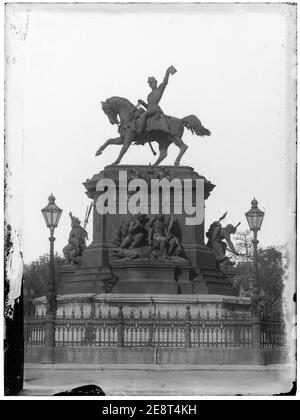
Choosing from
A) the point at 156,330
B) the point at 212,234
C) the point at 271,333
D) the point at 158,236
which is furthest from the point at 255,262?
the point at 212,234

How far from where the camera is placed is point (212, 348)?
31.2 meters

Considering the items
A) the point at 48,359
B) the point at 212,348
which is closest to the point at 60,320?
the point at 48,359

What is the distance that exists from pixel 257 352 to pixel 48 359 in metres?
5.57

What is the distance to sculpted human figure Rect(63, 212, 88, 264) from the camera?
37.7 metres

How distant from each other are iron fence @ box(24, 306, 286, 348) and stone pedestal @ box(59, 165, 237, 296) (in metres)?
2.66

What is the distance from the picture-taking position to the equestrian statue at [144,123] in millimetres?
36938

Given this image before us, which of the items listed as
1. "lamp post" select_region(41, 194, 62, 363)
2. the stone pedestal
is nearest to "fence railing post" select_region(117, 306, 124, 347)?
"lamp post" select_region(41, 194, 62, 363)

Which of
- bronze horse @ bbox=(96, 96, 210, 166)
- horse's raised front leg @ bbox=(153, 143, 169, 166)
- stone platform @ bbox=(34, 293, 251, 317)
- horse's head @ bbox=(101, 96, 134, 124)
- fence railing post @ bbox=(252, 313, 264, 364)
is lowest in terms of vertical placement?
fence railing post @ bbox=(252, 313, 264, 364)

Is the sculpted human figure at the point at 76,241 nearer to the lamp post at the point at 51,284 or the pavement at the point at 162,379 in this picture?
the lamp post at the point at 51,284

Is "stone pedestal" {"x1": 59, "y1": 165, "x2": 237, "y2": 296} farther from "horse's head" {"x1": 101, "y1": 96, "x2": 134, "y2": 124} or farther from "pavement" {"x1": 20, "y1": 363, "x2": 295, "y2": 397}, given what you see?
"pavement" {"x1": 20, "y1": 363, "x2": 295, "y2": 397}

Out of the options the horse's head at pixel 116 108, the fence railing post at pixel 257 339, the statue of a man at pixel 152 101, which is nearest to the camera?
the fence railing post at pixel 257 339

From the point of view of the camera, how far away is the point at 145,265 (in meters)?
35.6

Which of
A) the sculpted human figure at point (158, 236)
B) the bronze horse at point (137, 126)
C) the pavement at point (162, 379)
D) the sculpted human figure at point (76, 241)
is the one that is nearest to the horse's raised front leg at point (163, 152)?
the bronze horse at point (137, 126)
